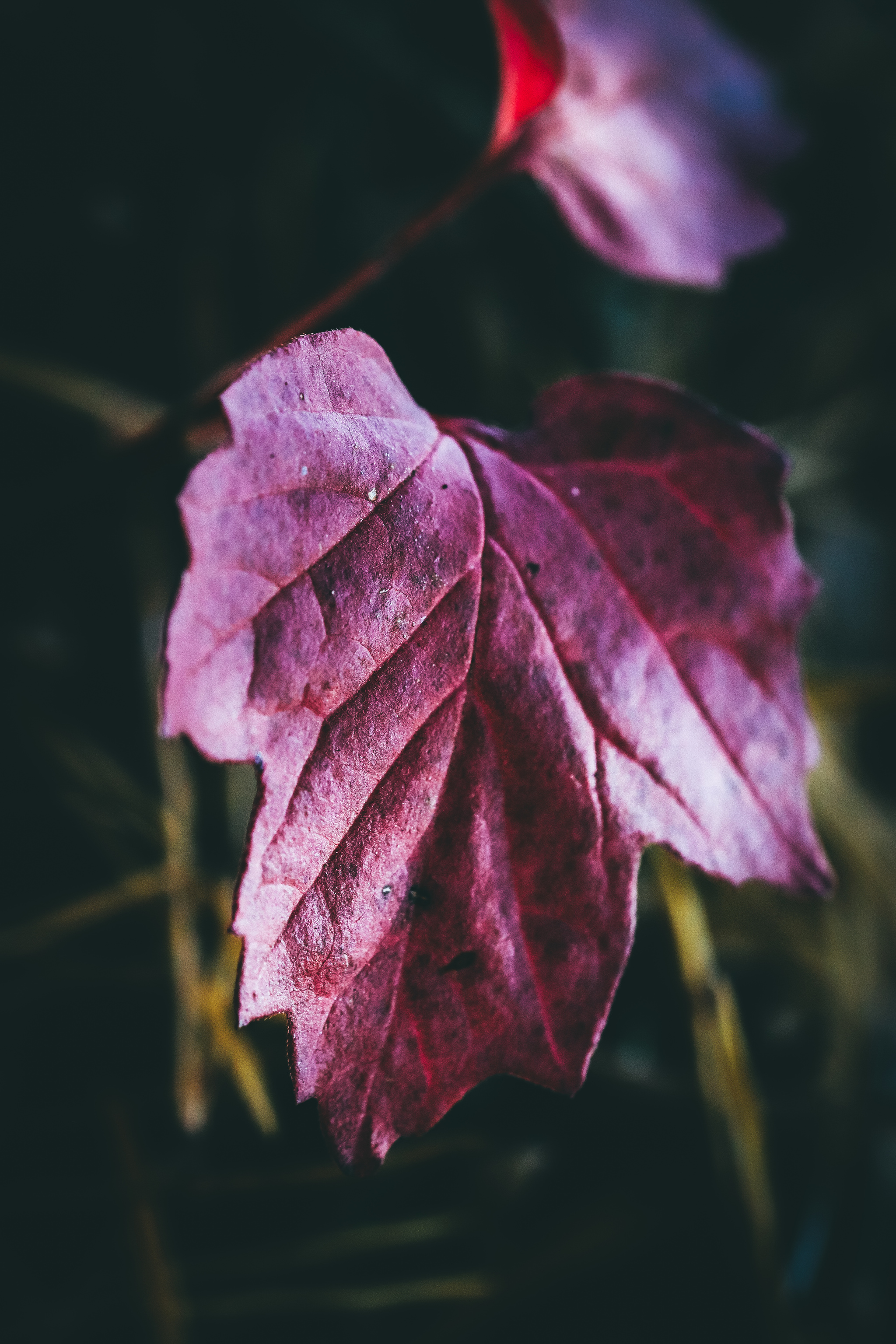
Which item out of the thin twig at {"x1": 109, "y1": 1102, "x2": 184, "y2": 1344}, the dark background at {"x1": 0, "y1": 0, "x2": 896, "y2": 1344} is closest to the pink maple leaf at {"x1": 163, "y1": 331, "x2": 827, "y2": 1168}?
the dark background at {"x1": 0, "y1": 0, "x2": 896, "y2": 1344}

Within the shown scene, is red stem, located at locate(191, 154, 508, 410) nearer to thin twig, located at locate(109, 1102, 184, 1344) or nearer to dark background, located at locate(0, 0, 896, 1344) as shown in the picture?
dark background, located at locate(0, 0, 896, 1344)

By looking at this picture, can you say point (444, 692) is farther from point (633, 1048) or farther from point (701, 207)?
point (633, 1048)

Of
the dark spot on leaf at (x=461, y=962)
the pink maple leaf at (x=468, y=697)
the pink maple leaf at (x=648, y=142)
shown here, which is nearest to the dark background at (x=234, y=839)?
the pink maple leaf at (x=648, y=142)

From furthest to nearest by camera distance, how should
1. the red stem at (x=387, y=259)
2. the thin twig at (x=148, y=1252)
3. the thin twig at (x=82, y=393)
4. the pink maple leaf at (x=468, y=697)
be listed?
the thin twig at (x=82, y=393), the thin twig at (x=148, y=1252), the red stem at (x=387, y=259), the pink maple leaf at (x=468, y=697)

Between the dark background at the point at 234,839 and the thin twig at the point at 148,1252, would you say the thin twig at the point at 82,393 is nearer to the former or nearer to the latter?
the dark background at the point at 234,839

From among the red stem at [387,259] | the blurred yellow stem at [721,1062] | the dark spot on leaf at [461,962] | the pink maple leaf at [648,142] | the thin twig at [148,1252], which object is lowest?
the blurred yellow stem at [721,1062]

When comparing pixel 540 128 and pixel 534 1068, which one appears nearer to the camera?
pixel 534 1068

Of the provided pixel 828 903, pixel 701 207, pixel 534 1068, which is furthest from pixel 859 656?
pixel 534 1068
